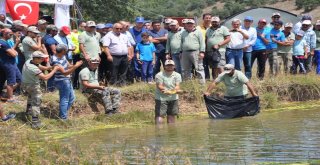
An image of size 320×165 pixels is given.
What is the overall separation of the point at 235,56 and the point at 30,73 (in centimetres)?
629

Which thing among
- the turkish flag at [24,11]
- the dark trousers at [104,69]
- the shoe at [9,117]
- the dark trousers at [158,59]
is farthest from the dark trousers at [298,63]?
the shoe at [9,117]

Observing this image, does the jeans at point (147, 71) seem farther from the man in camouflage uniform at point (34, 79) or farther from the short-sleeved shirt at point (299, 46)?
the short-sleeved shirt at point (299, 46)

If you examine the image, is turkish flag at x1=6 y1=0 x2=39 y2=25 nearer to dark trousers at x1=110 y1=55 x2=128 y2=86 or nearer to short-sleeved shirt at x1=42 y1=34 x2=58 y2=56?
short-sleeved shirt at x1=42 y1=34 x2=58 y2=56

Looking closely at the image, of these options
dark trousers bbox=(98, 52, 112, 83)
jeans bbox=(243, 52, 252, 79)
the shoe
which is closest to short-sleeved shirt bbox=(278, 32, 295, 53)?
jeans bbox=(243, 52, 252, 79)

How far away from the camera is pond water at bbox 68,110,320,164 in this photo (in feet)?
34.9

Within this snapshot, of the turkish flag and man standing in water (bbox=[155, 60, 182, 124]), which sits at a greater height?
the turkish flag

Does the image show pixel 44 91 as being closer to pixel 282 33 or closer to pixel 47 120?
pixel 47 120

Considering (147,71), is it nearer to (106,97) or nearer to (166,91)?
(106,97)

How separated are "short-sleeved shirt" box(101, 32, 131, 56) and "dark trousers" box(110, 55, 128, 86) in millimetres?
143

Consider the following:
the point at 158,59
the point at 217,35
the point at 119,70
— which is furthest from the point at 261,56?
the point at 119,70

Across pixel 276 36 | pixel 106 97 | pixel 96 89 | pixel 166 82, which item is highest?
pixel 276 36

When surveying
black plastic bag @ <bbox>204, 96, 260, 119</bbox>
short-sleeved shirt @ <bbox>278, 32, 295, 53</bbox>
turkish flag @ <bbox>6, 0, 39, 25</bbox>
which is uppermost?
turkish flag @ <bbox>6, 0, 39, 25</bbox>

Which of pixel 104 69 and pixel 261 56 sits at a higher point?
pixel 261 56

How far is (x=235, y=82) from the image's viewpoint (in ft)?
55.1
